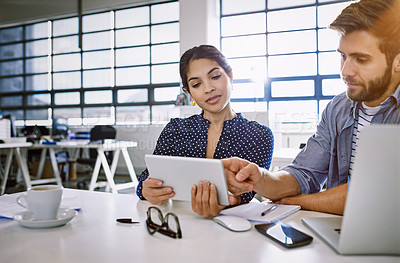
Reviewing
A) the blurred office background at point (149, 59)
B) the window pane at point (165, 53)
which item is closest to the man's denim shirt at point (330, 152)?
the blurred office background at point (149, 59)

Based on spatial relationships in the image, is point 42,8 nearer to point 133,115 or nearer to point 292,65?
point 133,115

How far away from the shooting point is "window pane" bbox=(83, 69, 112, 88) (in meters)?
7.15

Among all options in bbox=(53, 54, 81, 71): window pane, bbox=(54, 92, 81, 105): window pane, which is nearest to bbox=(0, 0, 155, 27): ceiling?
bbox=(53, 54, 81, 71): window pane

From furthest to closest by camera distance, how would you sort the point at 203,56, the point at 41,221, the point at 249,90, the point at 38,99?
the point at 38,99 < the point at 249,90 < the point at 203,56 < the point at 41,221

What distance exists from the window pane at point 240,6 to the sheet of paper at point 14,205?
5718 mm

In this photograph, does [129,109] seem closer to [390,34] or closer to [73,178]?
[73,178]

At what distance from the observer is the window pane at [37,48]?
25.5 feet

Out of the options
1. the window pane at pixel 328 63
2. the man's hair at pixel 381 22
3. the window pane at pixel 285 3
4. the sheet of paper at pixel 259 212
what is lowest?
the sheet of paper at pixel 259 212

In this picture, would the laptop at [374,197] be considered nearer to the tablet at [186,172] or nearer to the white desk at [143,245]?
the white desk at [143,245]

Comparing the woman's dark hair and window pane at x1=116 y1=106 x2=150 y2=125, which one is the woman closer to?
the woman's dark hair

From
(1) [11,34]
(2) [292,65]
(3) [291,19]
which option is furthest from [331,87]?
(1) [11,34]

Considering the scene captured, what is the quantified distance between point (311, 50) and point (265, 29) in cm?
92

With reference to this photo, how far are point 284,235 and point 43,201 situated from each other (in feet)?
1.89

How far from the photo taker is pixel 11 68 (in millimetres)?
8086
